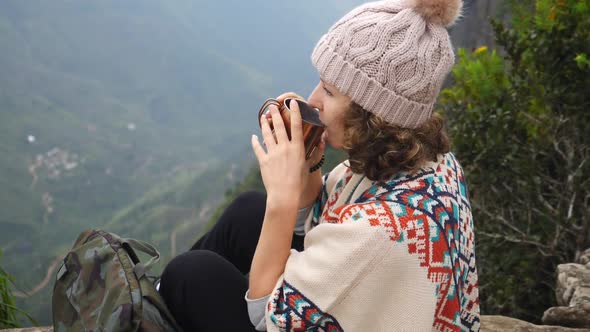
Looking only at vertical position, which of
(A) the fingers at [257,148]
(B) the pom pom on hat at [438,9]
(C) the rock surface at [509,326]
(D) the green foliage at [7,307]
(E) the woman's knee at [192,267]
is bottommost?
(D) the green foliage at [7,307]

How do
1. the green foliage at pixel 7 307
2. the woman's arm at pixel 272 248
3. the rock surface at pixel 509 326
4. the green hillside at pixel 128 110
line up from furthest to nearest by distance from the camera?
the green hillside at pixel 128 110 → the green foliage at pixel 7 307 → the rock surface at pixel 509 326 → the woman's arm at pixel 272 248

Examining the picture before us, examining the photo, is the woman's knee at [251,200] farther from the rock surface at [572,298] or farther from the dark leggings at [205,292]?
the rock surface at [572,298]

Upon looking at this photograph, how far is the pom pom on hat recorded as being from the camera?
1.76 m

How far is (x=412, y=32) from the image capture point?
1.71 meters

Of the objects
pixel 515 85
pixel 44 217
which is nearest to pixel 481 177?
pixel 515 85

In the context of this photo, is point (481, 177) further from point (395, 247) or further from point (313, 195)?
point (395, 247)

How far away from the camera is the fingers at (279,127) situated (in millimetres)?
1781

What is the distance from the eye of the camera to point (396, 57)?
1.69m

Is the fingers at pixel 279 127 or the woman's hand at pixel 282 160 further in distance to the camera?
the fingers at pixel 279 127

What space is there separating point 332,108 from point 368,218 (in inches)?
22.5

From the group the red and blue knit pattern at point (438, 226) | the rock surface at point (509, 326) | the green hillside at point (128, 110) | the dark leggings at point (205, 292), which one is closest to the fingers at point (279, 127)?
the red and blue knit pattern at point (438, 226)

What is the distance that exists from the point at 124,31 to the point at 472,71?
553 feet

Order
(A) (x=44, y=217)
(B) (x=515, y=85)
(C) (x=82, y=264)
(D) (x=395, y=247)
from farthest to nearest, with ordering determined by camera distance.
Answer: (A) (x=44, y=217)
(B) (x=515, y=85)
(C) (x=82, y=264)
(D) (x=395, y=247)

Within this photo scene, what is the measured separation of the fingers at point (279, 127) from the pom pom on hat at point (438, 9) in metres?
0.63
